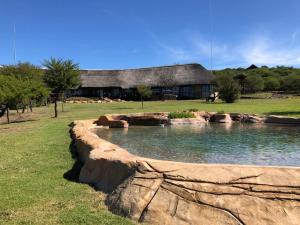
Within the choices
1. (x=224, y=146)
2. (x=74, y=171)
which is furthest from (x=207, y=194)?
(x=224, y=146)

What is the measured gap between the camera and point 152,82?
200 feet

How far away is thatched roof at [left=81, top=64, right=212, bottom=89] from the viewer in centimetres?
5812

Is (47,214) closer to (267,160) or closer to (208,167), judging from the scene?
(208,167)

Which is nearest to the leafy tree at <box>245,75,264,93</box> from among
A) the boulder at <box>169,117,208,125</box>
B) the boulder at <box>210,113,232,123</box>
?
the boulder at <box>210,113,232,123</box>

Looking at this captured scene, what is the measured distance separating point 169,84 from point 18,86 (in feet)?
115

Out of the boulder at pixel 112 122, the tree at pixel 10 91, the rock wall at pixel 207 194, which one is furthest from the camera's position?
the tree at pixel 10 91

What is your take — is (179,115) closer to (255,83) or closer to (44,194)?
(44,194)

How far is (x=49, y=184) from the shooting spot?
8320 millimetres

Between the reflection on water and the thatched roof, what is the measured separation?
39665 mm

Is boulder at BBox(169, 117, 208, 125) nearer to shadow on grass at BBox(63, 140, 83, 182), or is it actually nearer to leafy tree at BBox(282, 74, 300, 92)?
shadow on grass at BBox(63, 140, 83, 182)

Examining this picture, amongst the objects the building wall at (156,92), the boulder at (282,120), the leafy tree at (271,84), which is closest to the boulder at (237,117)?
the boulder at (282,120)

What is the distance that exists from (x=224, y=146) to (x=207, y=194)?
24.0 ft

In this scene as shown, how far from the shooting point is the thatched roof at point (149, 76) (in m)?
58.1

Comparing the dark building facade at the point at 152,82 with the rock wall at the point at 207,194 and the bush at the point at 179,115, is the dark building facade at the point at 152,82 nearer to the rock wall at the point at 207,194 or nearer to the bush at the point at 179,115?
the bush at the point at 179,115
